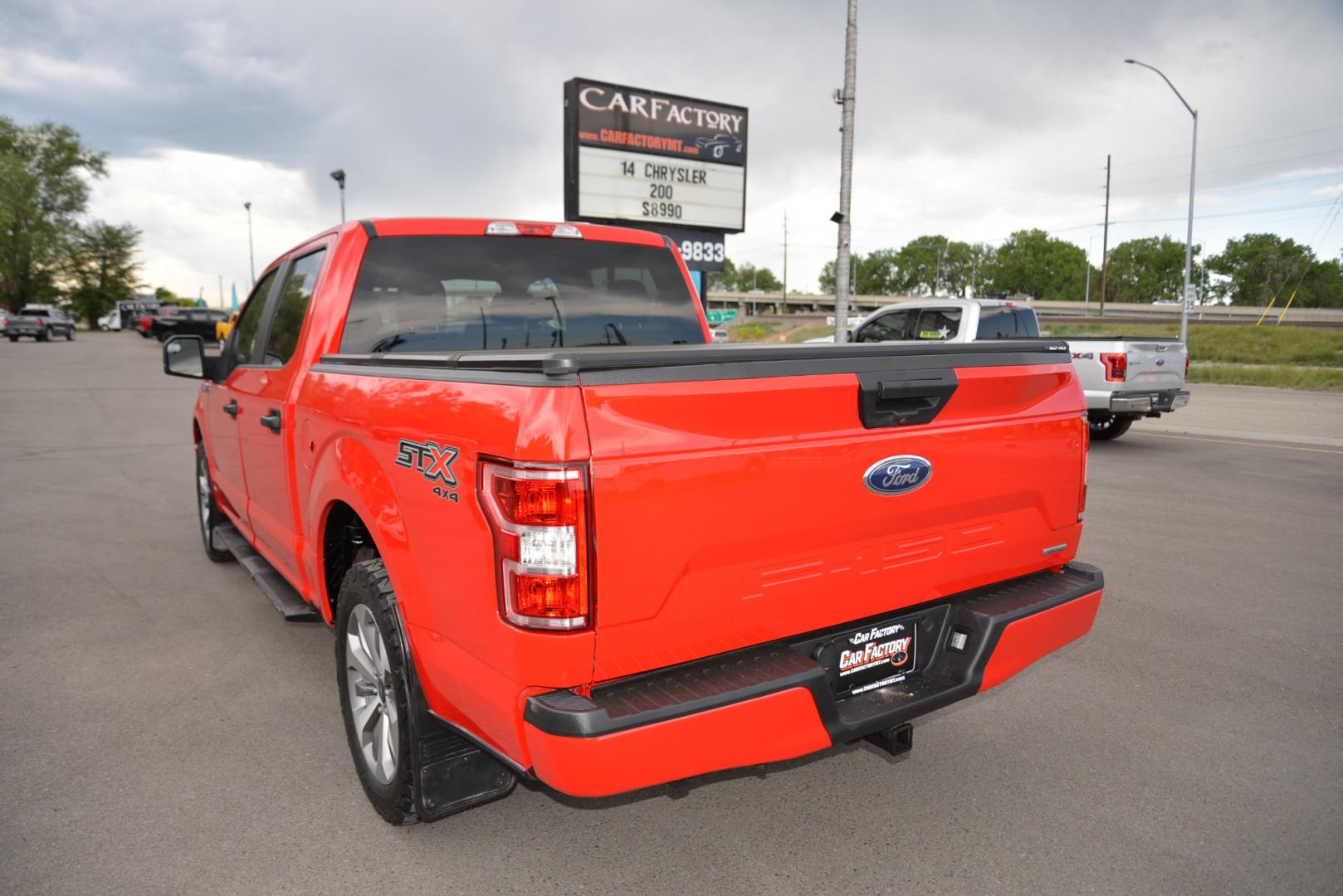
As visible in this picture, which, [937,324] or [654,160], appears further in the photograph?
[654,160]

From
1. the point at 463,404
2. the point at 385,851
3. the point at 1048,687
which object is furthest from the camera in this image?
the point at 1048,687

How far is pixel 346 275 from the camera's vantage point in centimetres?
386

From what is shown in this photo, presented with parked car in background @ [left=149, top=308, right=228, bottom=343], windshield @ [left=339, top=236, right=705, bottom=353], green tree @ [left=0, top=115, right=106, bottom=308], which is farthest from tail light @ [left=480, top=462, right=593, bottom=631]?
green tree @ [left=0, top=115, right=106, bottom=308]

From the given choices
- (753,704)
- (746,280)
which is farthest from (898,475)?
(746,280)

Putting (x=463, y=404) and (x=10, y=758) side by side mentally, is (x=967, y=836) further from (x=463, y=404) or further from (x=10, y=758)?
(x=10, y=758)

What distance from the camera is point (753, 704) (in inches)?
90.0

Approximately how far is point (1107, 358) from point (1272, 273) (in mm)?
115106

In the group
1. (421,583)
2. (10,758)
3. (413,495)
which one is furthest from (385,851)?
(10,758)

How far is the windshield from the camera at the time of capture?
3.92m

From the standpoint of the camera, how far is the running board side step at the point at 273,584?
12.5 ft

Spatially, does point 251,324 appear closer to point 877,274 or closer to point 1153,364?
point 1153,364

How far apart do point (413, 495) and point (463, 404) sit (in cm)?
36

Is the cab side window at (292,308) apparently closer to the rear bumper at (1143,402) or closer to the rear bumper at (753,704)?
the rear bumper at (753,704)

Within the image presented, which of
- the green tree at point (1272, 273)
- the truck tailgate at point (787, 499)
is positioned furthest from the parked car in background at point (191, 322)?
the green tree at point (1272, 273)
